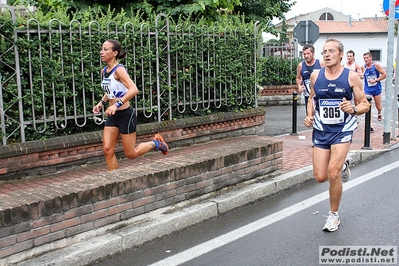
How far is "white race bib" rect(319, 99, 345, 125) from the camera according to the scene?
17.1 ft

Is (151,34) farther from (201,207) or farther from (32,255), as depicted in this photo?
(32,255)

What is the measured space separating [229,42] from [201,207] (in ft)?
13.7

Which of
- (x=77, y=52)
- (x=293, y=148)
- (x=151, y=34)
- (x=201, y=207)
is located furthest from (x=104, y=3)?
(x=201, y=207)

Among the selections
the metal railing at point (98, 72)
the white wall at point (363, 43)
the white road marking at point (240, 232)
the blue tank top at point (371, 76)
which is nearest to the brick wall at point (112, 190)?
the metal railing at point (98, 72)

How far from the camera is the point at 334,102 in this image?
5.21 metres

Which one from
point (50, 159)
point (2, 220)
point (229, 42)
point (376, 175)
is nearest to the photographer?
point (2, 220)

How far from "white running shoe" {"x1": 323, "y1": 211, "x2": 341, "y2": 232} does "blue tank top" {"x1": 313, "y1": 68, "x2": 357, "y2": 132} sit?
0.92 metres

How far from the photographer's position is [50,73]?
21.3ft

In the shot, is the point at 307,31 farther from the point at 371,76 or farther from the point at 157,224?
the point at 157,224

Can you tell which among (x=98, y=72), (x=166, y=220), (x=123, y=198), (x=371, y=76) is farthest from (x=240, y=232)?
(x=371, y=76)

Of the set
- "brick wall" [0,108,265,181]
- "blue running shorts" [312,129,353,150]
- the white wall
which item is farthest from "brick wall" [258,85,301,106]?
the white wall

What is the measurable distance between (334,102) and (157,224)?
89.7 inches

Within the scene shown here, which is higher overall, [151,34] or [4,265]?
[151,34]

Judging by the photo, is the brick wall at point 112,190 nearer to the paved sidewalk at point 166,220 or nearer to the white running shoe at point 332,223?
the paved sidewalk at point 166,220
